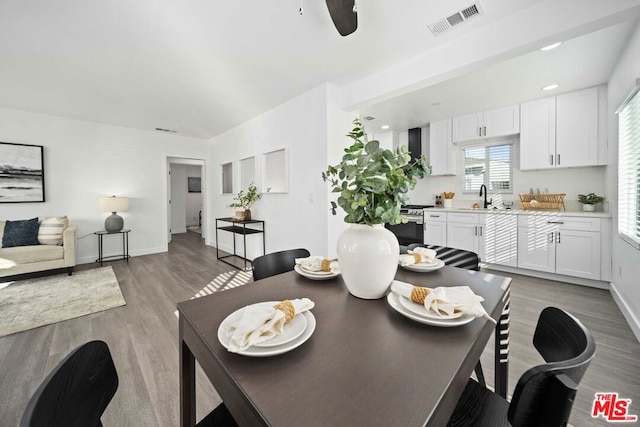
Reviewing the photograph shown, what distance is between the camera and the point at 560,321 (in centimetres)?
80

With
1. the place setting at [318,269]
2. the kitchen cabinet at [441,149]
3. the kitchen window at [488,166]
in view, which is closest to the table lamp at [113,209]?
the place setting at [318,269]

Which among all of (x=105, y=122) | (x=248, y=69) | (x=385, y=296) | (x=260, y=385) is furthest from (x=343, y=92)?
(x=105, y=122)

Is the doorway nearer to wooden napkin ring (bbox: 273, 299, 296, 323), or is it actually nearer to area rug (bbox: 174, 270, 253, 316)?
area rug (bbox: 174, 270, 253, 316)

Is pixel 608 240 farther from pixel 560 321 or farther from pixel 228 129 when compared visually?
pixel 228 129

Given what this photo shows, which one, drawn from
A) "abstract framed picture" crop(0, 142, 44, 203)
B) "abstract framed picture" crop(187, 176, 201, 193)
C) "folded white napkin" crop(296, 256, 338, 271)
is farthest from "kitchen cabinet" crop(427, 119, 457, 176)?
"abstract framed picture" crop(187, 176, 201, 193)

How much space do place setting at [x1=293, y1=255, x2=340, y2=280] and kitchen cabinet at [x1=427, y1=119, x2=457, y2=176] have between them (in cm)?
394

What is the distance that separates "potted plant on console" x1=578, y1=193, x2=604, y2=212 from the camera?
11.0ft

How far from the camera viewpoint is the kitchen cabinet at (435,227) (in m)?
4.29

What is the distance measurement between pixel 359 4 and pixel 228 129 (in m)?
4.02

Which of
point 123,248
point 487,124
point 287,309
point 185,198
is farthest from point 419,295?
point 185,198

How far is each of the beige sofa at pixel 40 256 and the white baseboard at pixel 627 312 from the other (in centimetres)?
628

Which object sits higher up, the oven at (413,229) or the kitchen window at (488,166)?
the kitchen window at (488,166)

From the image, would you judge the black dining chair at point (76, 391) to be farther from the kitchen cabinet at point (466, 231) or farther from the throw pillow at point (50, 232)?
the throw pillow at point (50, 232)

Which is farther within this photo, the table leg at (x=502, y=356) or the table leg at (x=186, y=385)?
the table leg at (x=502, y=356)
